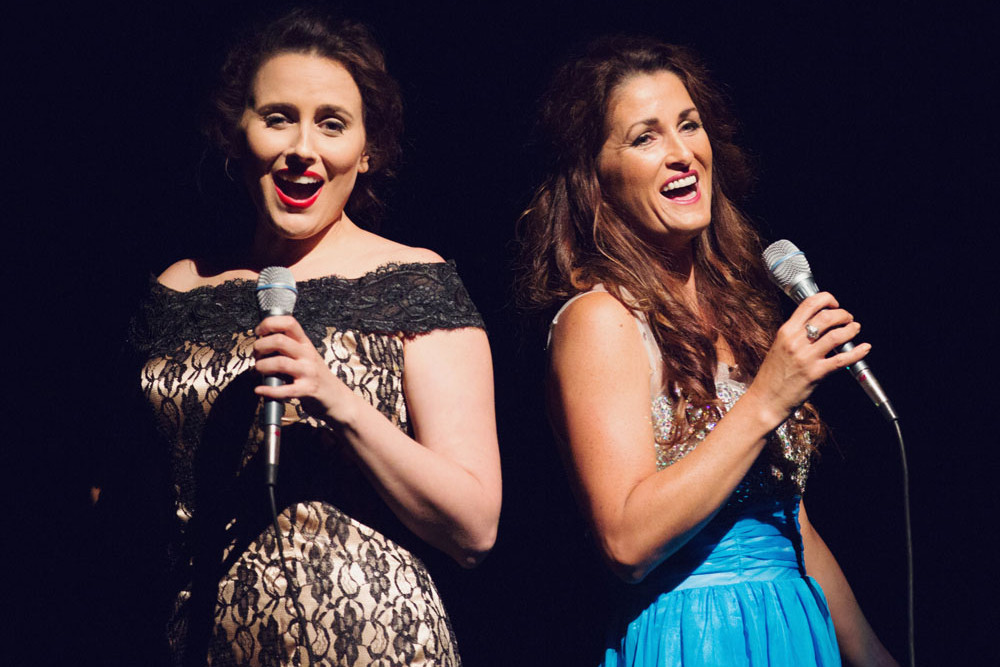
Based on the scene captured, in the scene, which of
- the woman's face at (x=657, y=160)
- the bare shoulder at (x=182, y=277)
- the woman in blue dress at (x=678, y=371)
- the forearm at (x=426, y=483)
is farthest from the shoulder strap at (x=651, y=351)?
the bare shoulder at (x=182, y=277)

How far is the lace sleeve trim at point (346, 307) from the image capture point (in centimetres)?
176

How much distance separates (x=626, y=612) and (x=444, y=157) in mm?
1208

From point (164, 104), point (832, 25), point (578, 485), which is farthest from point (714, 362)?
point (164, 104)

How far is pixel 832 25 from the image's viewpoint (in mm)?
2416

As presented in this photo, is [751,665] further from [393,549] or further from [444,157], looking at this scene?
[444,157]

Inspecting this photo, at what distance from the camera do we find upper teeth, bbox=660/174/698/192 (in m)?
1.93

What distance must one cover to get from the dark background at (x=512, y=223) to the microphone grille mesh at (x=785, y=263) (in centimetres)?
79

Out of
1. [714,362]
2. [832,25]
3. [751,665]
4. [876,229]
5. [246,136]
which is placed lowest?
[751,665]

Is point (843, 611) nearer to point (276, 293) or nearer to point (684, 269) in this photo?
point (684, 269)

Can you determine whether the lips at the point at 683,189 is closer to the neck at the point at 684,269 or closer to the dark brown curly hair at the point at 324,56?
the neck at the point at 684,269

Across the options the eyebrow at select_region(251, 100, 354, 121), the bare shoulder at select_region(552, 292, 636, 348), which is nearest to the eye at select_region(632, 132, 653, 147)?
the bare shoulder at select_region(552, 292, 636, 348)

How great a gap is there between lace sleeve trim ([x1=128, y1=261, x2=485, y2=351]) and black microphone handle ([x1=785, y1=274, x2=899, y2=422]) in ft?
1.82

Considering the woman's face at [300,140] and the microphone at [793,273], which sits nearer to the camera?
the microphone at [793,273]
